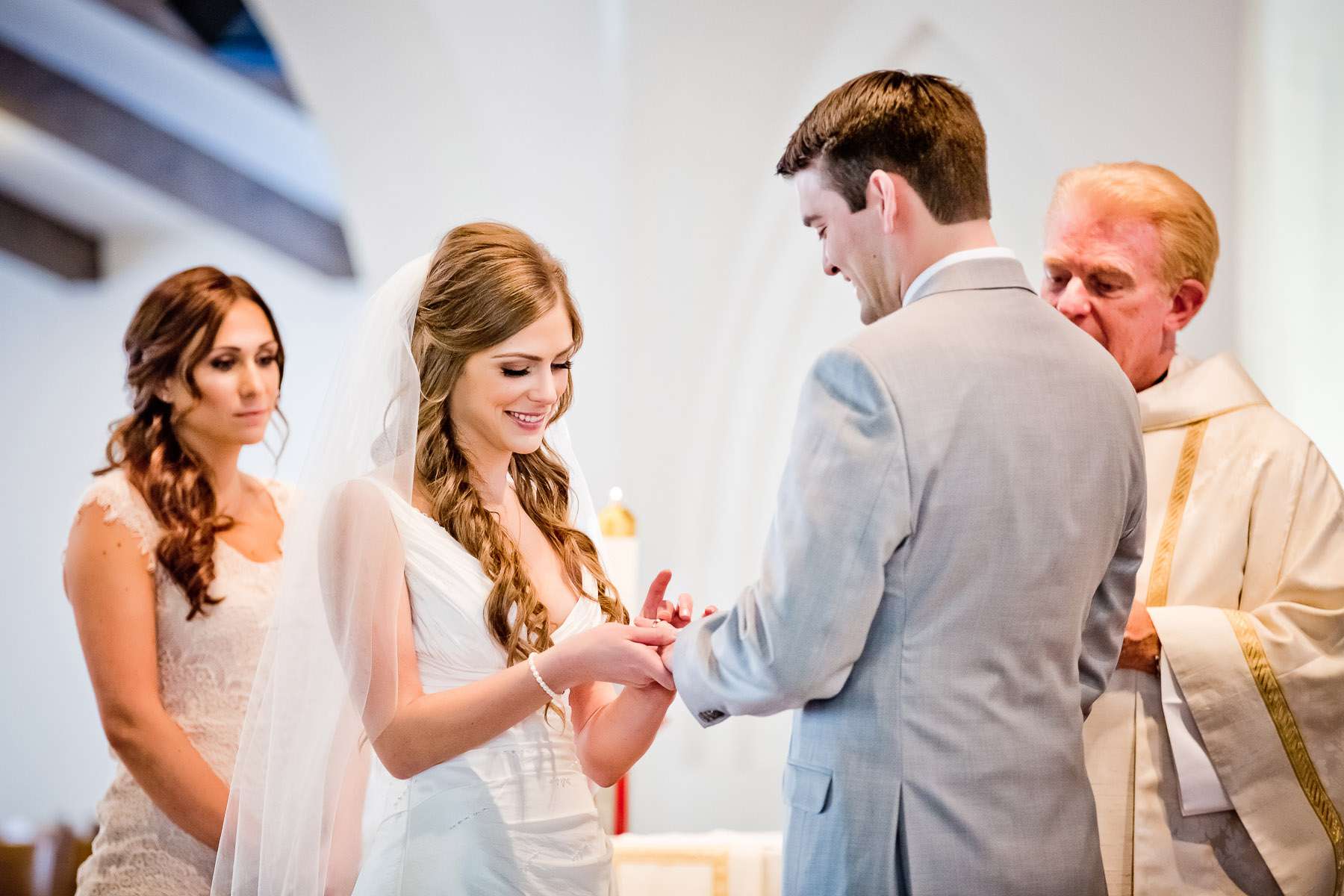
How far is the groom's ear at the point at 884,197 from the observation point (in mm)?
1807

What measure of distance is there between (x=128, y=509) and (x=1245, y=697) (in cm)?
230

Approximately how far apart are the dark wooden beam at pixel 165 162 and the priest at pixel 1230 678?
642cm

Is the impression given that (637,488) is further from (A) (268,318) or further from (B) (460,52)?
(A) (268,318)

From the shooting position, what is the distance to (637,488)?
5.35m

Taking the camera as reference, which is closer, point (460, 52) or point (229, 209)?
point (460, 52)

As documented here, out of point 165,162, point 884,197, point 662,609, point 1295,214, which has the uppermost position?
point 165,162

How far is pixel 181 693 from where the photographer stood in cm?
269

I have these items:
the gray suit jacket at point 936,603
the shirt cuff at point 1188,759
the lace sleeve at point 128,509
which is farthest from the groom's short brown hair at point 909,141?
the lace sleeve at point 128,509

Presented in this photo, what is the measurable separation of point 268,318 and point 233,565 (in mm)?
628

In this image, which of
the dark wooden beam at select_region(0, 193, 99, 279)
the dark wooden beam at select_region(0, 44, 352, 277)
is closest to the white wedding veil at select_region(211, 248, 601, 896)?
the dark wooden beam at select_region(0, 44, 352, 277)

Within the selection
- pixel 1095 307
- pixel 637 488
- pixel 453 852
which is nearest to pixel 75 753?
pixel 637 488

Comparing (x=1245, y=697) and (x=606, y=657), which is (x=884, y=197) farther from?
(x=1245, y=697)

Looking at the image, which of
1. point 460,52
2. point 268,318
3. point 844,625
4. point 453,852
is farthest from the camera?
point 460,52

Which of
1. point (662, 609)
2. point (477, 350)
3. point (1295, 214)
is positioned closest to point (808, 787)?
point (662, 609)
